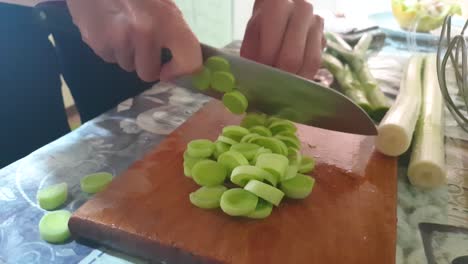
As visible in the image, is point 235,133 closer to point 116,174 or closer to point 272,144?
point 272,144

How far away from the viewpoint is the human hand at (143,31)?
25.6 inches

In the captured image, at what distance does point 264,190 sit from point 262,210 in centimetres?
3

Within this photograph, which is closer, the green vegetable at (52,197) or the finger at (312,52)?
the green vegetable at (52,197)

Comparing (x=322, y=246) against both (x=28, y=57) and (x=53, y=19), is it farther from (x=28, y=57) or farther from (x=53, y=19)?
(x=28, y=57)

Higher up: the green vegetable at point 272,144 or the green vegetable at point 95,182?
the green vegetable at point 272,144

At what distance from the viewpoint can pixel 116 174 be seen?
0.72 m

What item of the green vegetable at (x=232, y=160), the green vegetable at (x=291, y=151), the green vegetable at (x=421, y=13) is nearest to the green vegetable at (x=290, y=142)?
the green vegetable at (x=291, y=151)

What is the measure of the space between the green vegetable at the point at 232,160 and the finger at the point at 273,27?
294mm

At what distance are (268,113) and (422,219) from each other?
1.03 ft

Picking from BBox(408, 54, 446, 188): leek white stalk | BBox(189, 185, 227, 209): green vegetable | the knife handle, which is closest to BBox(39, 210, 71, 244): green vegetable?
BBox(189, 185, 227, 209): green vegetable

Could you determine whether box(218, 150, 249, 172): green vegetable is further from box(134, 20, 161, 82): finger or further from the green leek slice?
box(134, 20, 161, 82): finger

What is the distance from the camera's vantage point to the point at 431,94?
93cm

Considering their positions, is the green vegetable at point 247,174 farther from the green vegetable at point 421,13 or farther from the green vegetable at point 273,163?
the green vegetable at point 421,13

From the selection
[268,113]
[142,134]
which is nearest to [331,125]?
[268,113]
